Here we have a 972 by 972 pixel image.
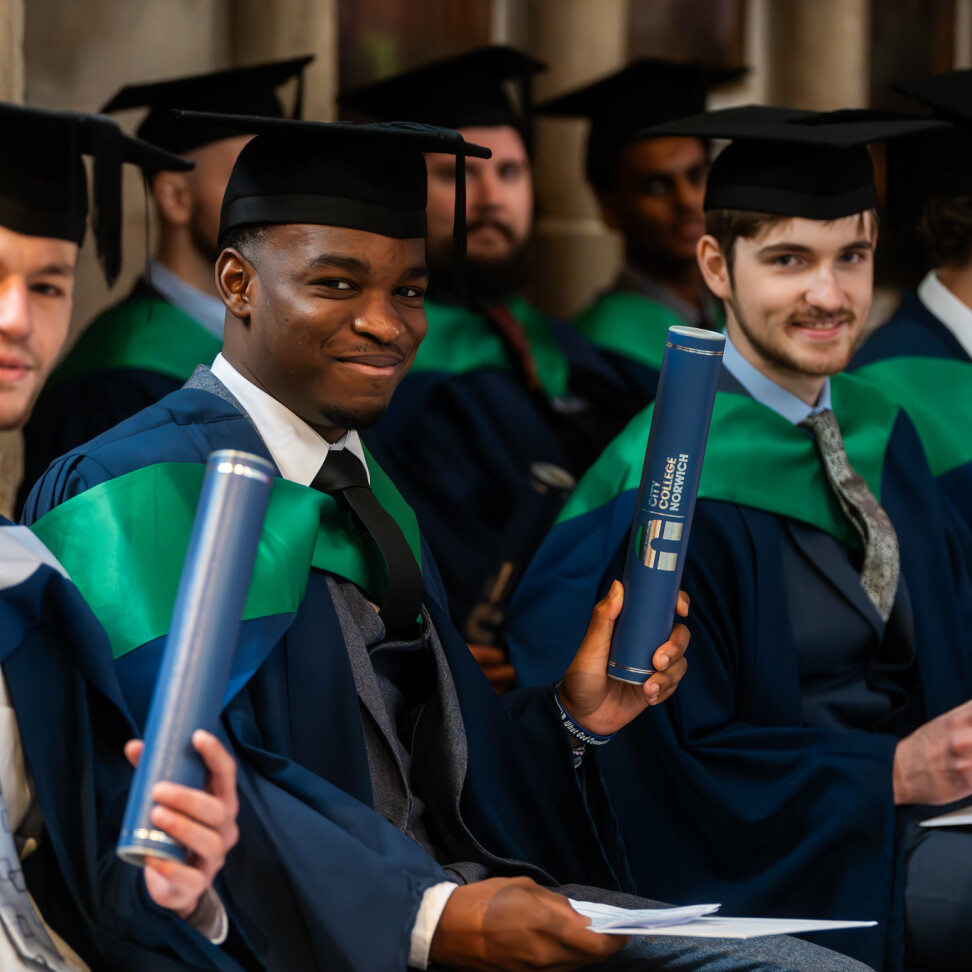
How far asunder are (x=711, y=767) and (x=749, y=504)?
0.50m

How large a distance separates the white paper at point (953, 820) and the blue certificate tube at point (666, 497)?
736mm

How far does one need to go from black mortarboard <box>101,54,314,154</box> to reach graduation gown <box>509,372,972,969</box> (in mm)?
1475

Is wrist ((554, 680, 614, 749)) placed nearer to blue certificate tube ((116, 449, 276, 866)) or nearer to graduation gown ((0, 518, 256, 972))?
graduation gown ((0, 518, 256, 972))

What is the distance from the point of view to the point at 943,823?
2592mm

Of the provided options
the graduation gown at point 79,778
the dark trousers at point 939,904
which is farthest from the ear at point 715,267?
the graduation gown at point 79,778

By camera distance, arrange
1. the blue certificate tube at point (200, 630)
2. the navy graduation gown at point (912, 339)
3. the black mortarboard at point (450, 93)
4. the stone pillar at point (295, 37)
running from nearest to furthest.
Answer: the blue certificate tube at point (200, 630) < the navy graduation gown at point (912, 339) < the black mortarboard at point (450, 93) < the stone pillar at point (295, 37)

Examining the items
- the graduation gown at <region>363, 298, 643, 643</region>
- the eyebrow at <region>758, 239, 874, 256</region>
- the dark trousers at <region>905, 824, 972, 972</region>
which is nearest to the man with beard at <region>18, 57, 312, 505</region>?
the graduation gown at <region>363, 298, 643, 643</region>

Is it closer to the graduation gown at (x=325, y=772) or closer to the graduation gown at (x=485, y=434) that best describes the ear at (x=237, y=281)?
the graduation gown at (x=325, y=772)

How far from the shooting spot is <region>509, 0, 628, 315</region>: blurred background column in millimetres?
5371

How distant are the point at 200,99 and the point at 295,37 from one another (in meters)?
0.88

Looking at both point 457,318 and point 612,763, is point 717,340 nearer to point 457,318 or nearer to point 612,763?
point 612,763

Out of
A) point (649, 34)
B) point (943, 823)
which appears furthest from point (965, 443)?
point (649, 34)

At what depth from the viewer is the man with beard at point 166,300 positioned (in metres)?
3.44

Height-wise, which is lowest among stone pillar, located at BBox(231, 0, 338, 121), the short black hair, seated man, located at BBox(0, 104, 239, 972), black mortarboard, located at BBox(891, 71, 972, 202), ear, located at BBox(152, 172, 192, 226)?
seated man, located at BBox(0, 104, 239, 972)
